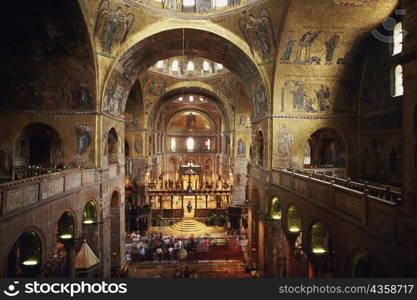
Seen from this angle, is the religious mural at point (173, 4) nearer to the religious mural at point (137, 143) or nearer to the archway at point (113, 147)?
the archway at point (113, 147)

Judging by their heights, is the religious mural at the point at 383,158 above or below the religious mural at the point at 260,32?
below

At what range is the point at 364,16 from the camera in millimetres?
12898

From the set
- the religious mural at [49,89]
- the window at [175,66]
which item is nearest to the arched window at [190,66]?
the window at [175,66]

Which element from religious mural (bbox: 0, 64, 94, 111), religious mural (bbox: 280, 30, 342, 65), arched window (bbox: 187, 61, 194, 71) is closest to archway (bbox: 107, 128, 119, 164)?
religious mural (bbox: 0, 64, 94, 111)

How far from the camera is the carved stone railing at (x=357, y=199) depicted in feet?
21.1

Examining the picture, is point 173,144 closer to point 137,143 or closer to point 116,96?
point 137,143

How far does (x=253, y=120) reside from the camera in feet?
62.6

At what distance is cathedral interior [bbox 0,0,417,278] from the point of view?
1044 cm

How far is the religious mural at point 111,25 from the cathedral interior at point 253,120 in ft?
0.23

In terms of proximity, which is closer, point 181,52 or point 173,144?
point 181,52

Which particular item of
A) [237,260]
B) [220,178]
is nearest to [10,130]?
[237,260]

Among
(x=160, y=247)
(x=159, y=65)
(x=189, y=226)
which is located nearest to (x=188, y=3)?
(x=159, y=65)

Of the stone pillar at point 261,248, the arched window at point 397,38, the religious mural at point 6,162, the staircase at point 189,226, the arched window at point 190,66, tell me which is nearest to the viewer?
the arched window at point 397,38

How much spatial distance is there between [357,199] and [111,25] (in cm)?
1316
